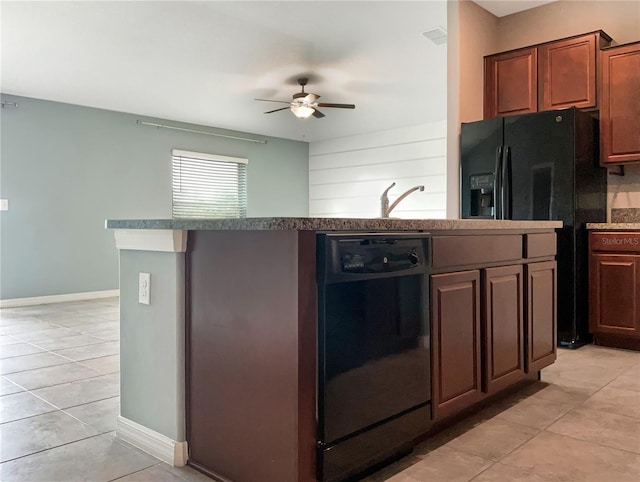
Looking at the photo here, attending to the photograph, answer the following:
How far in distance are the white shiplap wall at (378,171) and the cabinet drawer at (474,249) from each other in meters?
5.30

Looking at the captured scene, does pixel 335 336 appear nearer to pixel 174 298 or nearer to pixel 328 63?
pixel 174 298

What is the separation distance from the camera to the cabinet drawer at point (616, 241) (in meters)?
3.38

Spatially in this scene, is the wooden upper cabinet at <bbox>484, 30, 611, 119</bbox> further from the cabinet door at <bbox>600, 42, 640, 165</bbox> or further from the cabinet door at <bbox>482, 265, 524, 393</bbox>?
the cabinet door at <bbox>482, 265, 524, 393</bbox>

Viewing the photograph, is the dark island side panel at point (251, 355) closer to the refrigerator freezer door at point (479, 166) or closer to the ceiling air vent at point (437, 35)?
the refrigerator freezer door at point (479, 166)

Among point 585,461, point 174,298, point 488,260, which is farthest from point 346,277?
point 585,461

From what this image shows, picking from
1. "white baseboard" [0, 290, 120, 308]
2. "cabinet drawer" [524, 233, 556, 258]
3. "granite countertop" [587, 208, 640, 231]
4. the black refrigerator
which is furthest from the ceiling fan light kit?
"cabinet drawer" [524, 233, 556, 258]

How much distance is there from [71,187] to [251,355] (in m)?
5.71

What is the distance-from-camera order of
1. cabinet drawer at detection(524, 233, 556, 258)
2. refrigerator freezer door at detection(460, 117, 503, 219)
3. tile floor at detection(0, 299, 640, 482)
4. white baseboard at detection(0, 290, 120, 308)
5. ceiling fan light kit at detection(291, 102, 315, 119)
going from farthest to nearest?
white baseboard at detection(0, 290, 120, 308), ceiling fan light kit at detection(291, 102, 315, 119), refrigerator freezer door at detection(460, 117, 503, 219), cabinet drawer at detection(524, 233, 556, 258), tile floor at detection(0, 299, 640, 482)

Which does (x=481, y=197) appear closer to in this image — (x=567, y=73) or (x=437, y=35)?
(x=567, y=73)

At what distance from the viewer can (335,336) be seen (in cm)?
147

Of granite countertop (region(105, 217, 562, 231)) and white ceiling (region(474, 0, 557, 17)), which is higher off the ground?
white ceiling (region(474, 0, 557, 17))

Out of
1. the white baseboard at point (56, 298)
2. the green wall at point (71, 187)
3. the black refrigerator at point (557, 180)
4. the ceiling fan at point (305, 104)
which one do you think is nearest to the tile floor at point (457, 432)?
the black refrigerator at point (557, 180)

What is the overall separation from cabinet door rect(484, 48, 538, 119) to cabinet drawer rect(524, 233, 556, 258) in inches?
63.6

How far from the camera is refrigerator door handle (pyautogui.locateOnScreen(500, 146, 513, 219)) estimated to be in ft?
12.0
